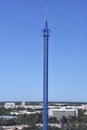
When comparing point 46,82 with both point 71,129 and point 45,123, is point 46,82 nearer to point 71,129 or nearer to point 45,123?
point 45,123

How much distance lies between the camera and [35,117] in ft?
153

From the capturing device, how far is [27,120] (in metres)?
46.5

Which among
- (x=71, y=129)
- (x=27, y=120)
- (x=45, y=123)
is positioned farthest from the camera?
(x=27, y=120)

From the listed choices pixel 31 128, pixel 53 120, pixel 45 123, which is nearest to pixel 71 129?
pixel 31 128

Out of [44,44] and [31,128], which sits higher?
[44,44]

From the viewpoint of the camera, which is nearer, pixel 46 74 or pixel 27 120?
pixel 46 74

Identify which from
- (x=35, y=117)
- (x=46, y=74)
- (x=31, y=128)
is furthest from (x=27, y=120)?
(x=46, y=74)

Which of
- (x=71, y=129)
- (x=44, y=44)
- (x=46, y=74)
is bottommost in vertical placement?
(x=71, y=129)

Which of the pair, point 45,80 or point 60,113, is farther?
point 60,113

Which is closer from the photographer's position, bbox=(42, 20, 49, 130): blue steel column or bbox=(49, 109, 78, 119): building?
bbox=(42, 20, 49, 130): blue steel column

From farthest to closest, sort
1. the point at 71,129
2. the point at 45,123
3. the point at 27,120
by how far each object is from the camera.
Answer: the point at 27,120 → the point at 71,129 → the point at 45,123

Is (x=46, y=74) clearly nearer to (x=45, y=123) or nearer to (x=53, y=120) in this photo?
(x=45, y=123)

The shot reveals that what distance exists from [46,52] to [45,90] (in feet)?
5.33

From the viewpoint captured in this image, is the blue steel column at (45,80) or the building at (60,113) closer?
the blue steel column at (45,80)
